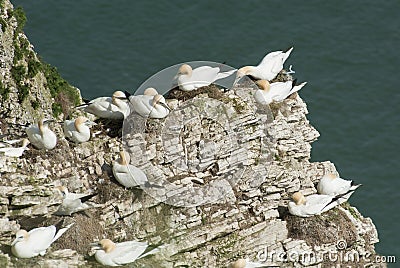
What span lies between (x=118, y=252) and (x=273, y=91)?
741 centimetres

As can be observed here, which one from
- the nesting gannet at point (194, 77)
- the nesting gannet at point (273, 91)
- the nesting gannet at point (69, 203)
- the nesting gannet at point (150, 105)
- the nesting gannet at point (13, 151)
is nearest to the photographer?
the nesting gannet at point (69, 203)

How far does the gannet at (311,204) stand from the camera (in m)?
24.8

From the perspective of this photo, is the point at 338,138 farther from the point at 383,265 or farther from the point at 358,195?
the point at 383,265

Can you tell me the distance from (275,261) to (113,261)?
180 inches

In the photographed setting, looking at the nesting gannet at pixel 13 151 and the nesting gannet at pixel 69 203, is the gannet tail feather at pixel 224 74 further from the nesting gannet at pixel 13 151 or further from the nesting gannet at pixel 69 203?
the nesting gannet at pixel 13 151

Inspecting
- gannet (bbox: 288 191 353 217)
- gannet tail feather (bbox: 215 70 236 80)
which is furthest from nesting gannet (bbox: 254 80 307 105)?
gannet (bbox: 288 191 353 217)

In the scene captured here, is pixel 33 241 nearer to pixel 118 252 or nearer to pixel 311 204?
pixel 118 252

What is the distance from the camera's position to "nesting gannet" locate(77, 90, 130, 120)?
25.6 metres

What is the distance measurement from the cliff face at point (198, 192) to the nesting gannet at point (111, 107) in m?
0.47

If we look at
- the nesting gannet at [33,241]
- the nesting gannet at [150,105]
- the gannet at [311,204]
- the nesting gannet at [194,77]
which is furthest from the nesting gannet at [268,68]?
the nesting gannet at [33,241]

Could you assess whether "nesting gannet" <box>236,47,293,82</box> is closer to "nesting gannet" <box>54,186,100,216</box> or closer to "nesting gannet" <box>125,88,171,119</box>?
"nesting gannet" <box>125,88,171,119</box>

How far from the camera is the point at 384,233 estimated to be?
4275 centimetres

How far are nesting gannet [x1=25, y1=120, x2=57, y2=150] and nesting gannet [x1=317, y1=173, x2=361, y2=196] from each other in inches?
307

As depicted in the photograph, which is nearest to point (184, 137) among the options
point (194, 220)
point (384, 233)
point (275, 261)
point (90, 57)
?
point (194, 220)
